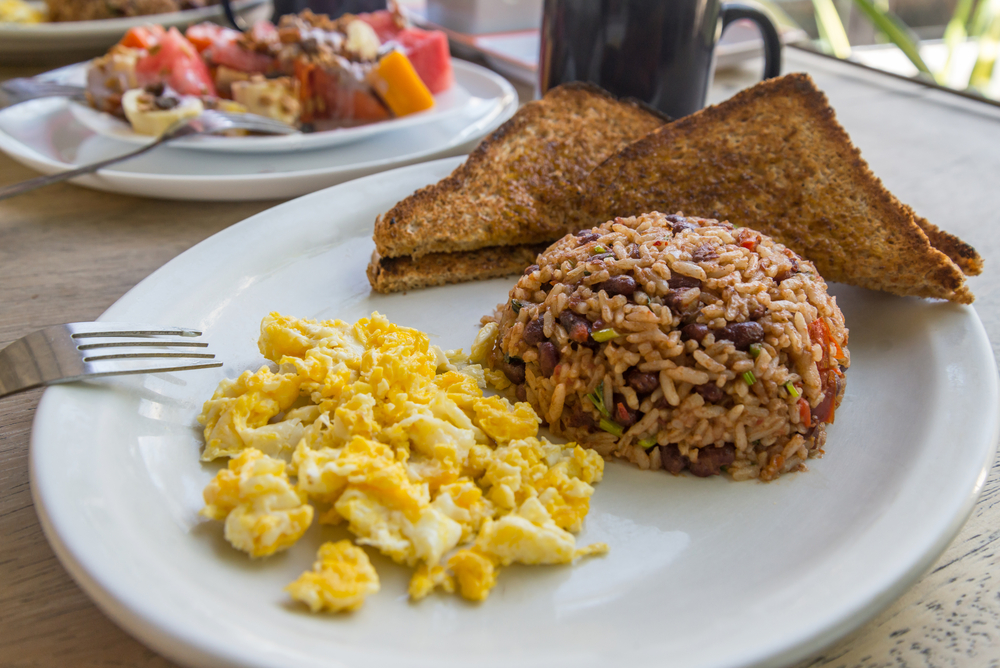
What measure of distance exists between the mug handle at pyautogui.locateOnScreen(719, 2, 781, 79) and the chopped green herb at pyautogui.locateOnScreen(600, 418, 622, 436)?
169 centimetres

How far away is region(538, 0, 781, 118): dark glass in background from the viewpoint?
2.36 m

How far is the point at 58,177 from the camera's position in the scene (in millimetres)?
2191

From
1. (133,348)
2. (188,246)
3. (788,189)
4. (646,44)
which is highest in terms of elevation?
(646,44)

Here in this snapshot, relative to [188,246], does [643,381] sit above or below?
above

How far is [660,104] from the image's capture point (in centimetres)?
251

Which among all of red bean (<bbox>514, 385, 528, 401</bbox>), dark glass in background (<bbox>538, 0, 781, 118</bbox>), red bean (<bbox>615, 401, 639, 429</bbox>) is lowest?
red bean (<bbox>514, 385, 528, 401</bbox>)

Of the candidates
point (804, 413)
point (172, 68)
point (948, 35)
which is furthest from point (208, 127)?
point (948, 35)

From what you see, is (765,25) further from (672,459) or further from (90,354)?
(90,354)

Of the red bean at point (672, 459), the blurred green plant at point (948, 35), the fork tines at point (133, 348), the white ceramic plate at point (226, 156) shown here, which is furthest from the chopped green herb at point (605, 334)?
the blurred green plant at point (948, 35)

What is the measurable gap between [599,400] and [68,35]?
3.65 meters

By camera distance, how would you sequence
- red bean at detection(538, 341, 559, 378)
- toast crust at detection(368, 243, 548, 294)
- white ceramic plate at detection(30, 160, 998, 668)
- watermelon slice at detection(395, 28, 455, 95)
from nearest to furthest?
white ceramic plate at detection(30, 160, 998, 668) < red bean at detection(538, 341, 559, 378) < toast crust at detection(368, 243, 548, 294) < watermelon slice at detection(395, 28, 455, 95)

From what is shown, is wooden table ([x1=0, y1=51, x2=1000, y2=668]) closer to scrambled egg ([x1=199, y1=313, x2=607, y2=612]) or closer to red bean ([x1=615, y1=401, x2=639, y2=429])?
scrambled egg ([x1=199, y1=313, x2=607, y2=612])

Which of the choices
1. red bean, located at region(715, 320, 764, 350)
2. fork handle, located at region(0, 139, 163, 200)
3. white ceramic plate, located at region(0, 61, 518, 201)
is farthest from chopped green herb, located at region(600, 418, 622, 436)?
fork handle, located at region(0, 139, 163, 200)

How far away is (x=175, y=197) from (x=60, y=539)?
63.3 inches
